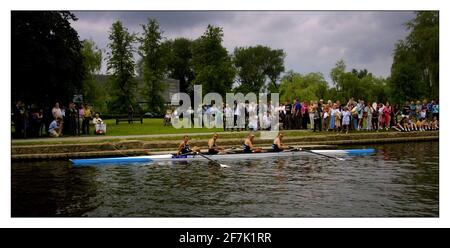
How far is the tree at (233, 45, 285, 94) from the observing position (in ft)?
287

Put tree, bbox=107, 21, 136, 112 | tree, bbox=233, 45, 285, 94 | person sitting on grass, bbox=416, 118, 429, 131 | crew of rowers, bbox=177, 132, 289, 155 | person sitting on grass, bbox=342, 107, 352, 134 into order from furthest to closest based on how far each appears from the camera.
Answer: tree, bbox=233, 45, 285, 94, tree, bbox=107, 21, 136, 112, person sitting on grass, bbox=416, 118, 429, 131, person sitting on grass, bbox=342, 107, 352, 134, crew of rowers, bbox=177, 132, 289, 155

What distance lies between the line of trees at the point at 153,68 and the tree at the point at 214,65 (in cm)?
9

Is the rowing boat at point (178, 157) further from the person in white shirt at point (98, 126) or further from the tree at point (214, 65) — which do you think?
the tree at point (214, 65)

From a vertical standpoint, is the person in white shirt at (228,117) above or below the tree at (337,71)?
below

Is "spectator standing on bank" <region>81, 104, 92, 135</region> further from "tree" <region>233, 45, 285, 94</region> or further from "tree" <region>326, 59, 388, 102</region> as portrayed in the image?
"tree" <region>233, 45, 285, 94</region>

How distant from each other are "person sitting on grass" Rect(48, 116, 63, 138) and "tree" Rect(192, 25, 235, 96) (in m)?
21.7

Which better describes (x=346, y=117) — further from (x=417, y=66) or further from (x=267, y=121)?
(x=417, y=66)

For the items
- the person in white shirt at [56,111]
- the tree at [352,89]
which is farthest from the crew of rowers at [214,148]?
the tree at [352,89]

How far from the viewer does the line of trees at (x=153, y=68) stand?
87.4ft

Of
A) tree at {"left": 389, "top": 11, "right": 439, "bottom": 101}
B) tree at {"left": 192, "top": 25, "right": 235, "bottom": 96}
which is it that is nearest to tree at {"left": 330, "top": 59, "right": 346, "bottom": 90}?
tree at {"left": 389, "top": 11, "right": 439, "bottom": 101}

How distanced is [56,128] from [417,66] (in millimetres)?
34567
